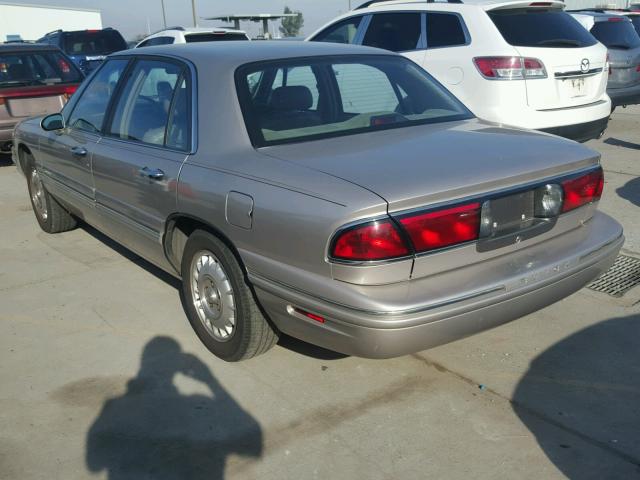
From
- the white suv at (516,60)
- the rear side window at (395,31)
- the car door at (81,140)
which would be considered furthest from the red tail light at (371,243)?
the rear side window at (395,31)

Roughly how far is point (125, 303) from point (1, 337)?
760mm

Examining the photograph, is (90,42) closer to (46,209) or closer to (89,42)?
(89,42)

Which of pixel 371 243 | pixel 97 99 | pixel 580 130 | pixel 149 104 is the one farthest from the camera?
pixel 580 130

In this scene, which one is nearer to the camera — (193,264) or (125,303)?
(193,264)

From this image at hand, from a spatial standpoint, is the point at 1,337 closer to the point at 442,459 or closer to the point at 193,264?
the point at 193,264

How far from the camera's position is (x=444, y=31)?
22.5 ft

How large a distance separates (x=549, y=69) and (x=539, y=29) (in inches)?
20.7

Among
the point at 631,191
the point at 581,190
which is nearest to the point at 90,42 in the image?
the point at 631,191

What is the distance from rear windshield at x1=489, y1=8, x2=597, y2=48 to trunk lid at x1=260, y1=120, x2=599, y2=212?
124 inches

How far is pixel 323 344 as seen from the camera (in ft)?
9.85

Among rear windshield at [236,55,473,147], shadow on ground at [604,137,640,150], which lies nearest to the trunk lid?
rear windshield at [236,55,473,147]

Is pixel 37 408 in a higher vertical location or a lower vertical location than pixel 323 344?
lower

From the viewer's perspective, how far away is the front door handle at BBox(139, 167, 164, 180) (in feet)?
12.2

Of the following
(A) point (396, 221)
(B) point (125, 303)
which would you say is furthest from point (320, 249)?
(B) point (125, 303)
